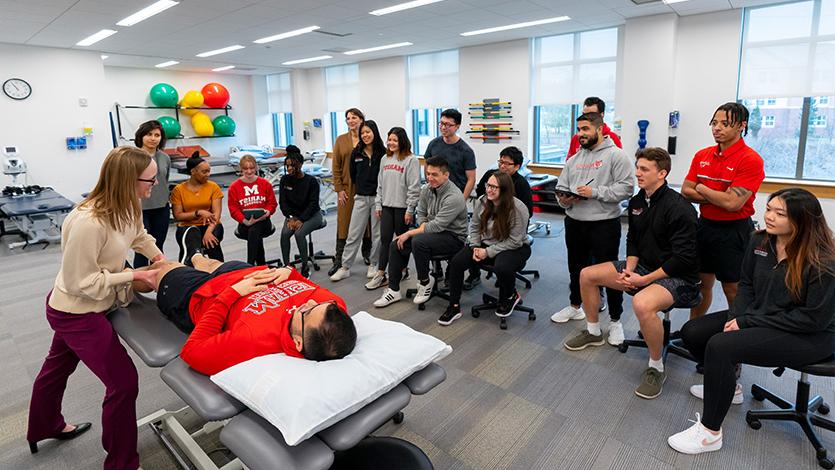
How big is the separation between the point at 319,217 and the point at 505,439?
2.84 m

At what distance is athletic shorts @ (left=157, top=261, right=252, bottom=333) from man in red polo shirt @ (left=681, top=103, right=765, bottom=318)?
2496 millimetres

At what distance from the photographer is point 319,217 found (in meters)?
4.44

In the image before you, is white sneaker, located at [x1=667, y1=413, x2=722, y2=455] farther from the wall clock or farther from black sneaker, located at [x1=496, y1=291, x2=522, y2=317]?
the wall clock

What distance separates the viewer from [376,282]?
4039 millimetres

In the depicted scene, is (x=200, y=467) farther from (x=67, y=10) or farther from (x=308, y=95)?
(x=308, y=95)

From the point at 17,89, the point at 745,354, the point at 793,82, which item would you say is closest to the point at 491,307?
the point at 745,354

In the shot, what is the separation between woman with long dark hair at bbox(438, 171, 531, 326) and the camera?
3.19 metres

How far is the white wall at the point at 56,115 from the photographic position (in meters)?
7.00

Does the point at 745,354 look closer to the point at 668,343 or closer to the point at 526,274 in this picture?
the point at 668,343

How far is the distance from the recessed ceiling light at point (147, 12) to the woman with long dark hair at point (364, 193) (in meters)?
2.69

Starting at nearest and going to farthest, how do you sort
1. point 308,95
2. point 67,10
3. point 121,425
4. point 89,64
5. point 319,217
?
point 121,425 → point 319,217 → point 67,10 → point 89,64 → point 308,95

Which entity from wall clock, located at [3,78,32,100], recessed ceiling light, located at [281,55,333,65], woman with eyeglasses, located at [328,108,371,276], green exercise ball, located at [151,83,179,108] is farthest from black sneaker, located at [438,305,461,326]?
green exercise ball, located at [151,83,179,108]

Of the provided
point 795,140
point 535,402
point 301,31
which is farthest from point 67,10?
point 795,140

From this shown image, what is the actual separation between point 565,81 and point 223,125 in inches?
322
